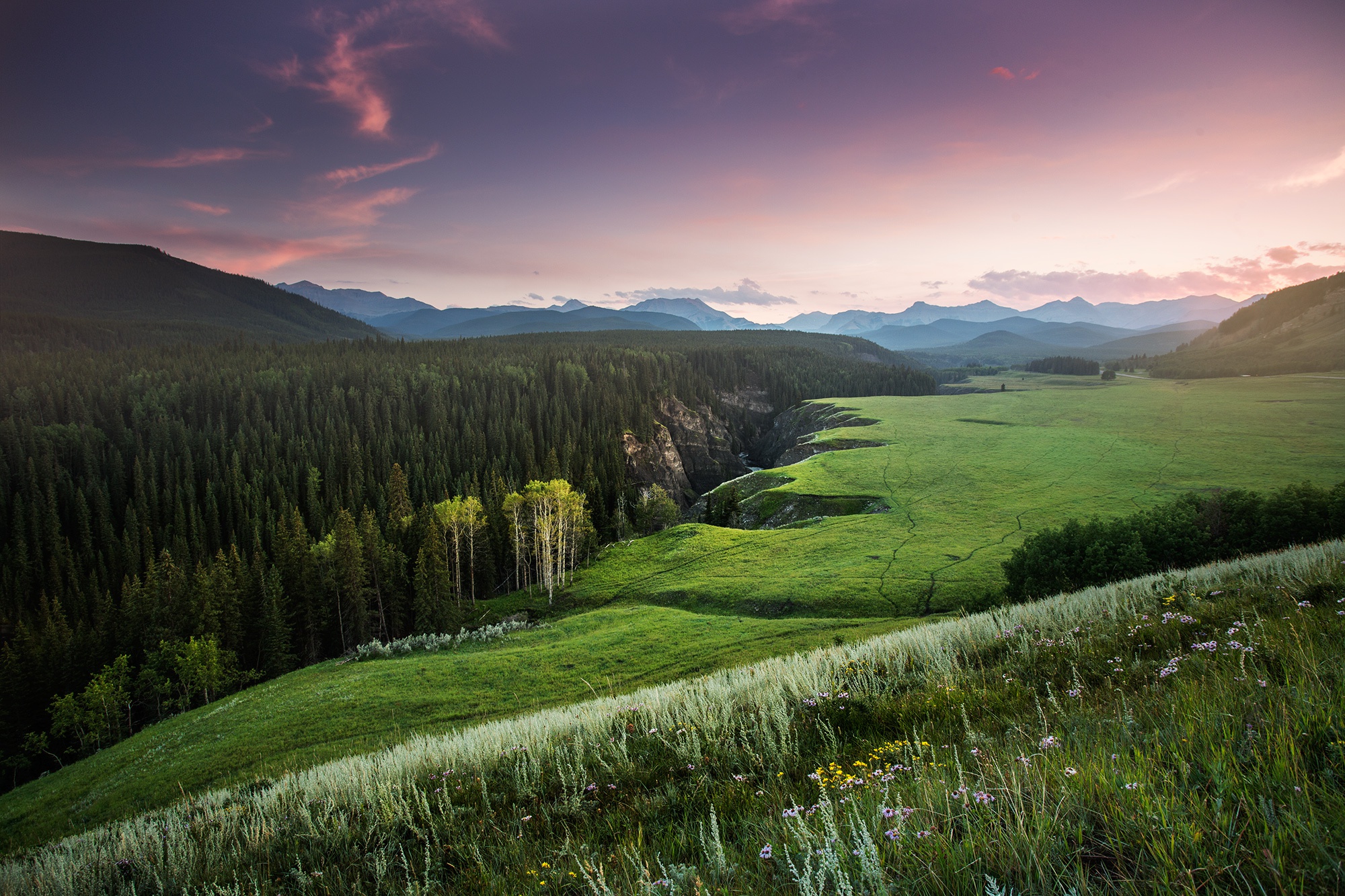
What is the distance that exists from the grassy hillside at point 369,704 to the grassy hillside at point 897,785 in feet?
47.6

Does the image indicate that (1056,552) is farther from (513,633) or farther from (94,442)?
(94,442)

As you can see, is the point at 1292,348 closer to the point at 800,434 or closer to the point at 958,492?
the point at 800,434

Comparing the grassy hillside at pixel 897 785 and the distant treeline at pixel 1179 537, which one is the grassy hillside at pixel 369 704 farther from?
the grassy hillside at pixel 897 785

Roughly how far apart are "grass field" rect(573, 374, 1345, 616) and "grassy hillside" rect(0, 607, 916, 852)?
7.70 metres

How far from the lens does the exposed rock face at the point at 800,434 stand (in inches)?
3755

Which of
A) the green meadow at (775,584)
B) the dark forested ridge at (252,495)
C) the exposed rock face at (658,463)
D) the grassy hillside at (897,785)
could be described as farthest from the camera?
the exposed rock face at (658,463)

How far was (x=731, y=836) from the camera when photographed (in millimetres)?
4445

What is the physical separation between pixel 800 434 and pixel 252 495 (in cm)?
11043

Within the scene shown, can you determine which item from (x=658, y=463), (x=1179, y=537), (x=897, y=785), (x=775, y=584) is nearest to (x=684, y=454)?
(x=658, y=463)

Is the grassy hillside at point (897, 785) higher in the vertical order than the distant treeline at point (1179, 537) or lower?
higher

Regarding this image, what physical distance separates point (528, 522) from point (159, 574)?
4180 centimetres

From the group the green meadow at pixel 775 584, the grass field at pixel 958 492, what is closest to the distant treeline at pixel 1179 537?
the green meadow at pixel 775 584

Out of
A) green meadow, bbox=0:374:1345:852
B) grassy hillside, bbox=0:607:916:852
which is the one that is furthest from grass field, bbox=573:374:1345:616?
grassy hillside, bbox=0:607:916:852

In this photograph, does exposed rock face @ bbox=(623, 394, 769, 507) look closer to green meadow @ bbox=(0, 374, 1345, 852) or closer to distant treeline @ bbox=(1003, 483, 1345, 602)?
green meadow @ bbox=(0, 374, 1345, 852)
